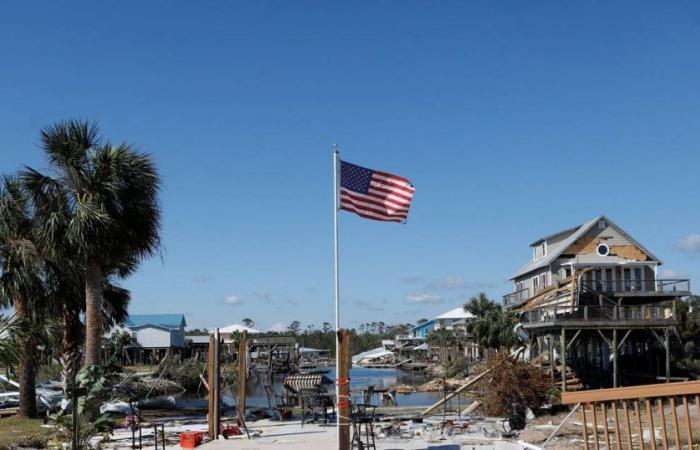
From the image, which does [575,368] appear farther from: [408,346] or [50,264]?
[408,346]

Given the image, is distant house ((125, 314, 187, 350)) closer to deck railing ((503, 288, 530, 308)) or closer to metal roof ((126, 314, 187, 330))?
metal roof ((126, 314, 187, 330))

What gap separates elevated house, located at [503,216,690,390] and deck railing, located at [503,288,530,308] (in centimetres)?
7

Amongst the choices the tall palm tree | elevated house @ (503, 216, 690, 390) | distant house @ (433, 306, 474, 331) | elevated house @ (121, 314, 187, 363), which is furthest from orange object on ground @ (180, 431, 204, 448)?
distant house @ (433, 306, 474, 331)

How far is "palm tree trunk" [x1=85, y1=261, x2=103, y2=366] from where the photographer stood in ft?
75.0

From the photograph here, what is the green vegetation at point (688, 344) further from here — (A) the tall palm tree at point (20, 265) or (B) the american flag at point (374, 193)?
(A) the tall palm tree at point (20, 265)

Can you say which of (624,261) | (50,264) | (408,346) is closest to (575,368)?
(624,261)

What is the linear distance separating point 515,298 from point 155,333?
171ft

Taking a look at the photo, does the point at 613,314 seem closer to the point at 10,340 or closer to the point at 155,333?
the point at 10,340

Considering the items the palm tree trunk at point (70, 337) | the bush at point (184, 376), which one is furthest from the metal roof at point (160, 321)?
the palm tree trunk at point (70, 337)

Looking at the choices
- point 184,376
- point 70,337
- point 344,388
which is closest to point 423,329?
point 184,376

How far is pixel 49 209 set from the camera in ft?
75.7

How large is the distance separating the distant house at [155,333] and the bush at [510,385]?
73.4 m

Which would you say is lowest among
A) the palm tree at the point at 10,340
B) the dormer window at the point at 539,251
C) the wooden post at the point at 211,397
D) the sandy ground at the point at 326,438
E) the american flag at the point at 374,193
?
the sandy ground at the point at 326,438

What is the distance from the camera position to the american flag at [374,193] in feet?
54.3
